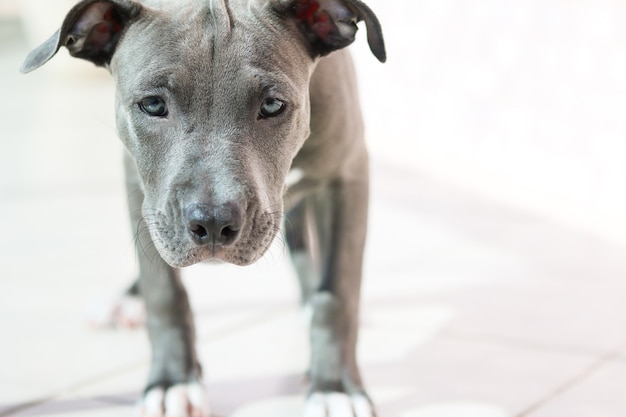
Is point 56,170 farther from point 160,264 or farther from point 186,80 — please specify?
point 186,80

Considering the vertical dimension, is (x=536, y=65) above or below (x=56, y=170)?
above

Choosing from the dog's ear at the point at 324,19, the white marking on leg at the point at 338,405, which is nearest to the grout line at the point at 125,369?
the white marking on leg at the point at 338,405

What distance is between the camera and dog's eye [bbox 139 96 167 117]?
2.56m

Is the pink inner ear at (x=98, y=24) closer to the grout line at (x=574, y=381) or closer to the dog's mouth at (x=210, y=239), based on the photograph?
the dog's mouth at (x=210, y=239)

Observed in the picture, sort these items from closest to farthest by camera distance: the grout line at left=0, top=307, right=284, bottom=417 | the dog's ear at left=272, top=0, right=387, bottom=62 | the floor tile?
the dog's ear at left=272, top=0, right=387, bottom=62 < the floor tile < the grout line at left=0, top=307, right=284, bottom=417

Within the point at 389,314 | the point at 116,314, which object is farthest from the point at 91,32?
the point at 389,314

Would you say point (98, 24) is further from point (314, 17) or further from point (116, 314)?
point (116, 314)

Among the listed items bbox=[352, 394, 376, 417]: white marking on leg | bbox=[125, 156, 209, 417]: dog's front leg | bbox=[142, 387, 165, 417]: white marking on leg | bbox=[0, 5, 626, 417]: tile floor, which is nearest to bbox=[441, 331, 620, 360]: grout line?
bbox=[0, 5, 626, 417]: tile floor

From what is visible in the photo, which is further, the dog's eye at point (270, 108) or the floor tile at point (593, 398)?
the floor tile at point (593, 398)

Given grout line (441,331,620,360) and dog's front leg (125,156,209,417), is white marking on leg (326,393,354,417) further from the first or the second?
grout line (441,331,620,360)

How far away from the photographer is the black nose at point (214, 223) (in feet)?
7.79

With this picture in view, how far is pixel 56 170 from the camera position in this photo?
6.60 metres

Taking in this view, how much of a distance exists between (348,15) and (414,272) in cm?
199

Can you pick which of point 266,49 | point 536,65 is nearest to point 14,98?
point 536,65
